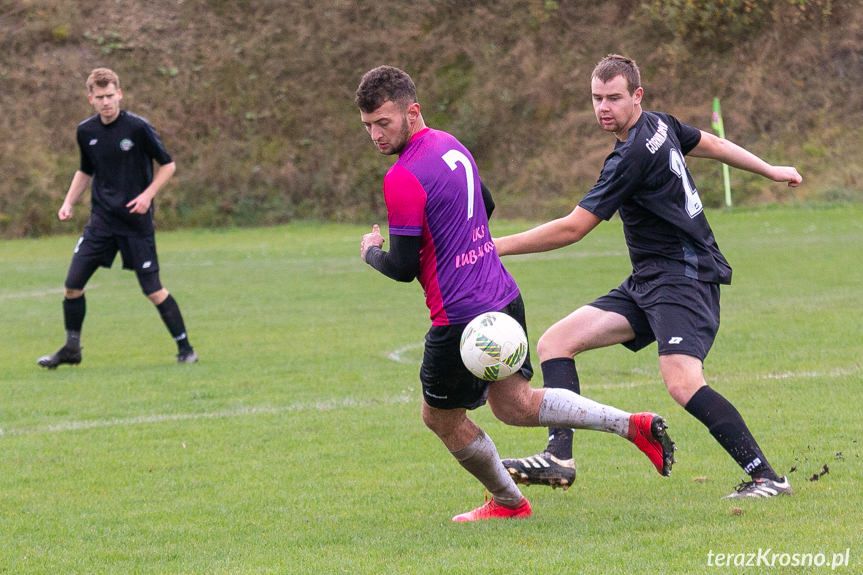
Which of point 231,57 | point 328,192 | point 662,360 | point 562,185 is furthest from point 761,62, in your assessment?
point 662,360

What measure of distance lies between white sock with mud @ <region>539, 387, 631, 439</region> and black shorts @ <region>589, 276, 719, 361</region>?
1.53 ft

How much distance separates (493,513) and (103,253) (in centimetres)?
596

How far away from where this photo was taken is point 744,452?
491cm

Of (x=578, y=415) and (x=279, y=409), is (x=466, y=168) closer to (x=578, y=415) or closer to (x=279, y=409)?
(x=578, y=415)

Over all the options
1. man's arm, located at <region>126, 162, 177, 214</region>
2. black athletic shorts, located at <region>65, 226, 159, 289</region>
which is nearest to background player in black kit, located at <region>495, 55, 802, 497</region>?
man's arm, located at <region>126, 162, 177, 214</region>

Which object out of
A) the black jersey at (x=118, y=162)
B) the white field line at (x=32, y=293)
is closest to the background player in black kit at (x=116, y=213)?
the black jersey at (x=118, y=162)

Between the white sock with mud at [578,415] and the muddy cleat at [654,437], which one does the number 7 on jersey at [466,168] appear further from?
the muddy cleat at [654,437]

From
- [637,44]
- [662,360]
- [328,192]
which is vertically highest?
[637,44]

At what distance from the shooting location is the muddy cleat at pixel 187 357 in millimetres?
9875

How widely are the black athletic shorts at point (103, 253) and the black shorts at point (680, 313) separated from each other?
5.60 metres

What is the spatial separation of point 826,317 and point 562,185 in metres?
17.7

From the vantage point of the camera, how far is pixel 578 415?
4730 mm

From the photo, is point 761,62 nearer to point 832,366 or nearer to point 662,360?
point 832,366

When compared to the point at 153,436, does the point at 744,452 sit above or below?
above
